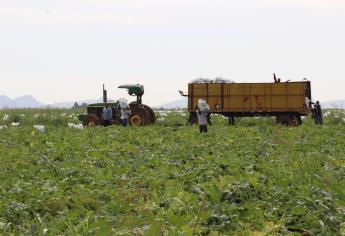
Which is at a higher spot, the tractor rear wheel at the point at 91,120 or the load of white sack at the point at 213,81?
the load of white sack at the point at 213,81

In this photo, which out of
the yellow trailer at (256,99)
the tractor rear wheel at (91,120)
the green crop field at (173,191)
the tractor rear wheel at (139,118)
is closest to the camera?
the green crop field at (173,191)

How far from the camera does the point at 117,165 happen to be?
455 inches

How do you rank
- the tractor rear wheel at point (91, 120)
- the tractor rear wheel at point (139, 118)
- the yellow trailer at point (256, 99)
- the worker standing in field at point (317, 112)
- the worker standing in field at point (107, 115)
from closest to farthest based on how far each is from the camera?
the yellow trailer at point (256, 99) < the worker standing in field at point (317, 112) < the worker standing in field at point (107, 115) < the tractor rear wheel at point (139, 118) < the tractor rear wheel at point (91, 120)

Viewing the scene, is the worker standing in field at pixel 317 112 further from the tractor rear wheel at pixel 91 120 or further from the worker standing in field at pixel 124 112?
the tractor rear wheel at pixel 91 120

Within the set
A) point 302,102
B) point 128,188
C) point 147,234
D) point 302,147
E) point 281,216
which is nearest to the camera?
point 147,234

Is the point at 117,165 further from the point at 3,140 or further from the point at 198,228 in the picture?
the point at 3,140

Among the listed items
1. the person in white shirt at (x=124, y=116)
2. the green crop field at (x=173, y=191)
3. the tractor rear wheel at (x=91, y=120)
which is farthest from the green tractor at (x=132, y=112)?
the green crop field at (x=173, y=191)

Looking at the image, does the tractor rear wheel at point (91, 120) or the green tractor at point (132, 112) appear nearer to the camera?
the green tractor at point (132, 112)

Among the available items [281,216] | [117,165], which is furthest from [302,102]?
[281,216]

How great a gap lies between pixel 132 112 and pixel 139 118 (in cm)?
50

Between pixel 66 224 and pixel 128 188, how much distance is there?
10.5 ft

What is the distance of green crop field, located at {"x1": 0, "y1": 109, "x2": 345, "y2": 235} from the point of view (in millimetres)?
5430

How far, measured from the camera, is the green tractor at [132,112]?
97.3 ft

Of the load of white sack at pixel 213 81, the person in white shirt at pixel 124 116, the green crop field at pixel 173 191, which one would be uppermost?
the load of white sack at pixel 213 81
